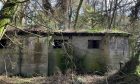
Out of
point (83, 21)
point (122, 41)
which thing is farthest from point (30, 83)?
point (83, 21)

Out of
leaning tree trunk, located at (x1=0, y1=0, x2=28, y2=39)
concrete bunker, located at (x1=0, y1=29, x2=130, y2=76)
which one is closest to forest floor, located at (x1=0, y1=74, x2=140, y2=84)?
concrete bunker, located at (x1=0, y1=29, x2=130, y2=76)

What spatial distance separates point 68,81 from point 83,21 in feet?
67.8

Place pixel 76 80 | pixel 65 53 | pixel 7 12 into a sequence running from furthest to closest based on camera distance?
1. pixel 65 53
2. pixel 76 80
3. pixel 7 12

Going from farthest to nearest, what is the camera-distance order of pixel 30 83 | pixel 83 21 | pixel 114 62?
pixel 83 21 < pixel 114 62 < pixel 30 83

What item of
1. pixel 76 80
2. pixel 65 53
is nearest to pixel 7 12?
pixel 76 80

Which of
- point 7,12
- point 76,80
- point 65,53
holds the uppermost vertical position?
point 7,12

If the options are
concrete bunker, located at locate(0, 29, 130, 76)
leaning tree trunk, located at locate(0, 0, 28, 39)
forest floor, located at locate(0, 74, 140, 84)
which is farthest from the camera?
concrete bunker, located at locate(0, 29, 130, 76)

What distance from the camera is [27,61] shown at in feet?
81.6

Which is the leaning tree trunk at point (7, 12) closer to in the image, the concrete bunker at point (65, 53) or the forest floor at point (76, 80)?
the forest floor at point (76, 80)

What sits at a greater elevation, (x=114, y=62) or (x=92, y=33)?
(x=92, y=33)

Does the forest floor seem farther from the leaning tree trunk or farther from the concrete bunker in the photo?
the leaning tree trunk

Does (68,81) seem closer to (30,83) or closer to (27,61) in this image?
(30,83)

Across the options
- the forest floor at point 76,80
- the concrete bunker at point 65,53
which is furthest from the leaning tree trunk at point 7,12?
the concrete bunker at point 65,53

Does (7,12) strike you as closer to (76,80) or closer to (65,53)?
(76,80)
